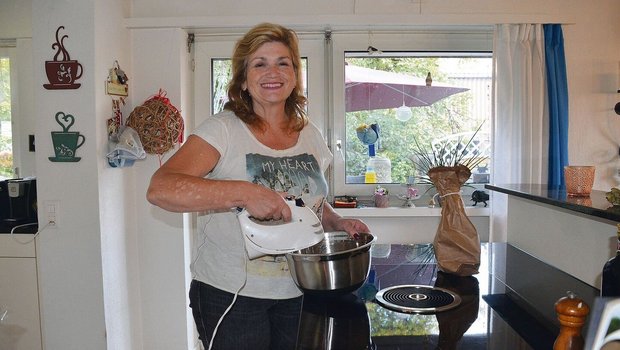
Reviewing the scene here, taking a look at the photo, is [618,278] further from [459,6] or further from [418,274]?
[459,6]

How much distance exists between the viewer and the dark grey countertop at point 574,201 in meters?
1.18

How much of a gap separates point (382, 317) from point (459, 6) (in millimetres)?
2085

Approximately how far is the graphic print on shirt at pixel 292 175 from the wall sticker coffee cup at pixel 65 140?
4.62ft

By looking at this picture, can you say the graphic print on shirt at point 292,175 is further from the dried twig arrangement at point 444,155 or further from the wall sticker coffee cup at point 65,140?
the dried twig arrangement at point 444,155

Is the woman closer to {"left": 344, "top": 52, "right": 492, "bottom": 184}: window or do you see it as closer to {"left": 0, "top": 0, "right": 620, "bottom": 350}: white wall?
{"left": 0, "top": 0, "right": 620, "bottom": 350}: white wall

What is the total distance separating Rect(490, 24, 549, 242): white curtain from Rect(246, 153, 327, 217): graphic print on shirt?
161cm

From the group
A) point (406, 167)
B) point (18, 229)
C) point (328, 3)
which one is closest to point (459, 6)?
point (328, 3)

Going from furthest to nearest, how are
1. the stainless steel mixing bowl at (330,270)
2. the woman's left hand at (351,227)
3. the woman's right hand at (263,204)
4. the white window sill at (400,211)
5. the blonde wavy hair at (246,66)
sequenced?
the white window sill at (400,211)
the woman's left hand at (351,227)
the blonde wavy hair at (246,66)
the stainless steel mixing bowl at (330,270)
the woman's right hand at (263,204)

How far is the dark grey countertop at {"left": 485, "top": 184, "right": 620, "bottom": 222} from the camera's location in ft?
3.87

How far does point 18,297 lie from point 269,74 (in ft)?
6.31

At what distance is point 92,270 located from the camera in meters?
2.33

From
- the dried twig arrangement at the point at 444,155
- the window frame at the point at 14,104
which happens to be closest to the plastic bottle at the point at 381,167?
the dried twig arrangement at the point at 444,155

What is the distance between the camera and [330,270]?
119cm

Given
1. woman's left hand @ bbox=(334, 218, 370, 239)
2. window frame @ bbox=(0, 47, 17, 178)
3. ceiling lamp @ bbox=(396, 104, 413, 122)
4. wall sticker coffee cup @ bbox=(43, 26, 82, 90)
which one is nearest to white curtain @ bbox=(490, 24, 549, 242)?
ceiling lamp @ bbox=(396, 104, 413, 122)
